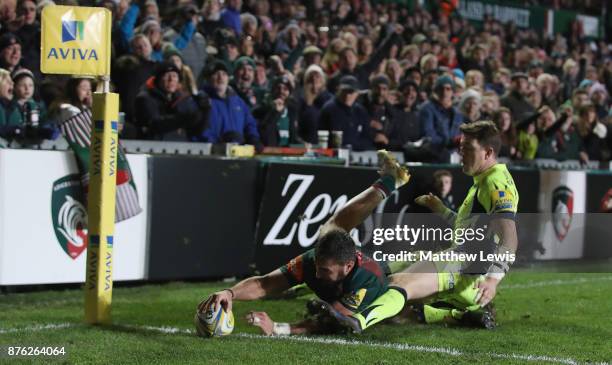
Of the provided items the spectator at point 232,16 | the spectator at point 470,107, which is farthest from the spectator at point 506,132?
the spectator at point 232,16

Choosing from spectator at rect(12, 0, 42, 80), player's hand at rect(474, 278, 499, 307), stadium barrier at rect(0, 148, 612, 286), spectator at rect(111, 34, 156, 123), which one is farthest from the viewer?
spectator at rect(111, 34, 156, 123)

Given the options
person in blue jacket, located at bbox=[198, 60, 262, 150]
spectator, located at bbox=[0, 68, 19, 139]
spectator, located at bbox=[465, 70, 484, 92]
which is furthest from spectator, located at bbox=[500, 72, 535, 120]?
spectator, located at bbox=[0, 68, 19, 139]

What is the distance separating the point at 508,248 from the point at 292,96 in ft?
20.1

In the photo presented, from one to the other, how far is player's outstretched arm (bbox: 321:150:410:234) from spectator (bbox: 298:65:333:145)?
4321 millimetres

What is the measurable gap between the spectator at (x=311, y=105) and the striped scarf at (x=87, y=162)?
3305 mm

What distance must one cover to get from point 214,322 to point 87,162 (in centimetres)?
360

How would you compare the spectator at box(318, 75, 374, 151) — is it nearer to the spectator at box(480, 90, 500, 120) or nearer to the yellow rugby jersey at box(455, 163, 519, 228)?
the spectator at box(480, 90, 500, 120)

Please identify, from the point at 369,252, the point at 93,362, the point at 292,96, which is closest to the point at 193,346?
the point at 93,362

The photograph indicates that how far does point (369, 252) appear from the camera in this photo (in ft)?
36.7

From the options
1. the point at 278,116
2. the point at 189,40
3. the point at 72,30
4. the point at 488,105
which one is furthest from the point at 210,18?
the point at 72,30

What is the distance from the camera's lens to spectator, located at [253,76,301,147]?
13961mm

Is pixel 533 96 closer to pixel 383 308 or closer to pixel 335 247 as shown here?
pixel 383 308

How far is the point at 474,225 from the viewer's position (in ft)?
30.9

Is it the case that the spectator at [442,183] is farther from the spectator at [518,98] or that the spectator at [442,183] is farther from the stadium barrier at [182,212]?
the spectator at [518,98]
